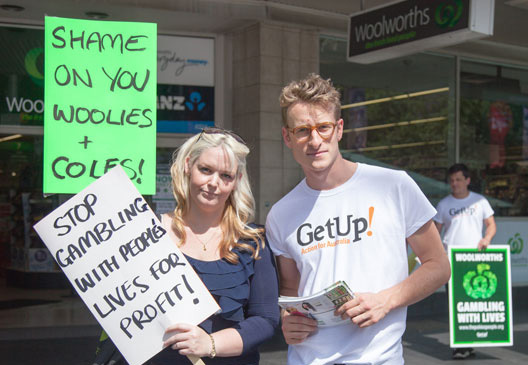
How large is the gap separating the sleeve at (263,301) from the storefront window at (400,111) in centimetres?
677

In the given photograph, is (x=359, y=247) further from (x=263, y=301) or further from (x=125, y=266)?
(x=125, y=266)

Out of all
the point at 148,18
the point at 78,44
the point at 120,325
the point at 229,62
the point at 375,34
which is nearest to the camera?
the point at 120,325

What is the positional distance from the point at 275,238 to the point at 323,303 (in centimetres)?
39

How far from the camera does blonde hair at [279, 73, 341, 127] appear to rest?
97.1 inches

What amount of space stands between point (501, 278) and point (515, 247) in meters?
3.61

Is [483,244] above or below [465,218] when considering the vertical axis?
below

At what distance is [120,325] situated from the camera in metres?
2.40

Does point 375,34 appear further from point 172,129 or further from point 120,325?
point 120,325

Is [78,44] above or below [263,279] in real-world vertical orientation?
above

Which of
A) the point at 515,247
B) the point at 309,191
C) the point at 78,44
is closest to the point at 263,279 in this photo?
the point at 309,191

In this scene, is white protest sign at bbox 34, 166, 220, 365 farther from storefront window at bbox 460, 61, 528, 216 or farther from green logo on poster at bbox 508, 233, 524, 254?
green logo on poster at bbox 508, 233, 524, 254

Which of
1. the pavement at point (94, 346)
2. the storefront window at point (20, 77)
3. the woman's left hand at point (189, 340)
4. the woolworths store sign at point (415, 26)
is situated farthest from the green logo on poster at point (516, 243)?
the woman's left hand at point (189, 340)

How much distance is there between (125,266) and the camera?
96.0 inches

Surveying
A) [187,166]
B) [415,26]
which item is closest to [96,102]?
[187,166]
